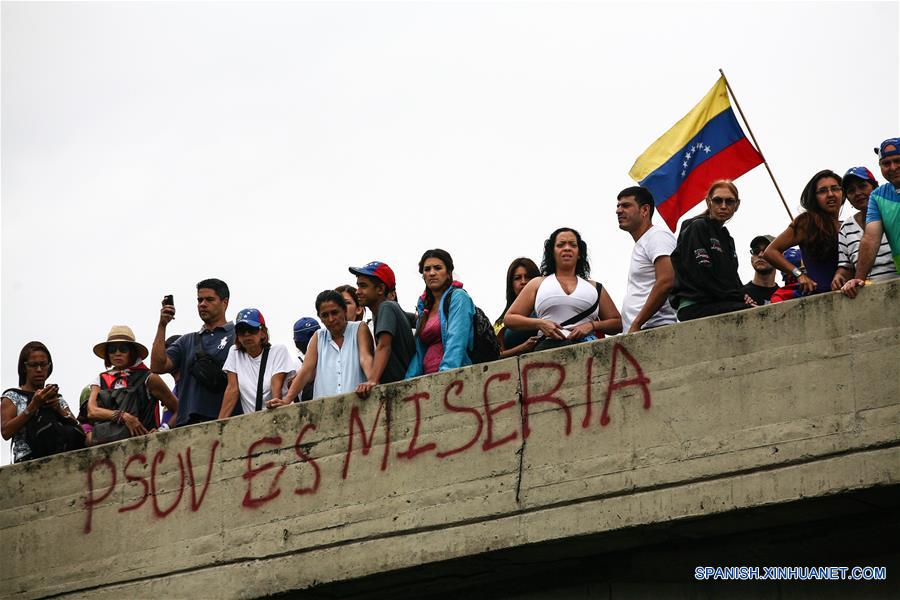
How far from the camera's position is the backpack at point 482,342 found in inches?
374

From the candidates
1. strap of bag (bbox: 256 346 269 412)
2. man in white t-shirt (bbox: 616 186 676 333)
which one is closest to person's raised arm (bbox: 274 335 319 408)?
strap of bag (bbox: 256 346 269 412)

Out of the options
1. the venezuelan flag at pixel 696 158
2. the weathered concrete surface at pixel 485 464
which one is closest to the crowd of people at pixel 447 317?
the weathered concrete surface at pixel 485 464

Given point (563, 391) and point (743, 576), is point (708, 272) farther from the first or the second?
point (743, 576)

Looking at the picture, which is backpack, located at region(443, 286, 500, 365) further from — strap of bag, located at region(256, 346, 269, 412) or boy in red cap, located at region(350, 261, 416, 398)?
strap of bag, located at region(256, 346, 269, 412)

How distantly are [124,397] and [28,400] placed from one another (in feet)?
2.48

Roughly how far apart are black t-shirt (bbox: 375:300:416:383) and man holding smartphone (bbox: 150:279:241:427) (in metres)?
1.40

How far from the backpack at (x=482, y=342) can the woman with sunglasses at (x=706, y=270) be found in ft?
4.26

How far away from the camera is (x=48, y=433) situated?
10766 mm

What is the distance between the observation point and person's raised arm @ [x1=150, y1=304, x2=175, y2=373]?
10.7m

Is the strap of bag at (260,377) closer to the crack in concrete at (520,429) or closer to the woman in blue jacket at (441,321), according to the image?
the woman in blue jacket at (441,321)

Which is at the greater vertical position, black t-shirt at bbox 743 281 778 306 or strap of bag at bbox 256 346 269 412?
black t-shirt at bbox 743 281 778 306

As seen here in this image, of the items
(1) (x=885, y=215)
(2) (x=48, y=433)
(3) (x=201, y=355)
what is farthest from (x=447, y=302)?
(2) (x=48, y=433)

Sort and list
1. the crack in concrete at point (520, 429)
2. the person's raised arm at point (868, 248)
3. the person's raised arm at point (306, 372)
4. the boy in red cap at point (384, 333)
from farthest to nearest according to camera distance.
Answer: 1. the person's raised arm at point (306, 372)
2. the boy in red cap at point (384, 333)
3. the crack in concrete at point (520, 429)
4. the person's raised arm at point (868, 248)

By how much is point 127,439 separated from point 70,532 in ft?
2.66
